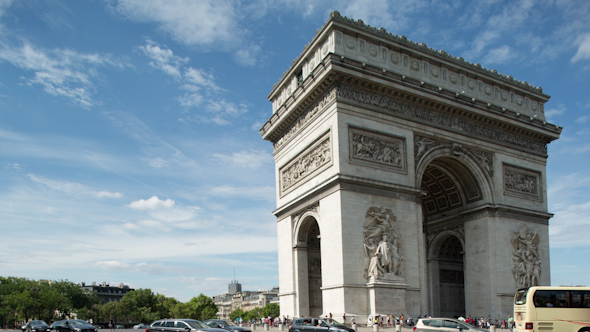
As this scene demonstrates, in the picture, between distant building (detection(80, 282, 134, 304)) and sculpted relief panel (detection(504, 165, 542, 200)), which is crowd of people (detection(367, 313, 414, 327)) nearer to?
sculpted relief panel (detection(504, 165, 542, 200))

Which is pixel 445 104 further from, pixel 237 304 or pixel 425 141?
pixel 237 304

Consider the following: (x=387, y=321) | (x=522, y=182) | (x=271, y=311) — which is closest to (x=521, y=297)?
(x=387, y=321)

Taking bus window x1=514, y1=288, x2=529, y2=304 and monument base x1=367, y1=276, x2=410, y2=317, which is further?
monument base x1=367, y1=276, x2=410, y2=317

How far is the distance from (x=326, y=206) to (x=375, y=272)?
188 inches

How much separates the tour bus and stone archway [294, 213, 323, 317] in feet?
52.0

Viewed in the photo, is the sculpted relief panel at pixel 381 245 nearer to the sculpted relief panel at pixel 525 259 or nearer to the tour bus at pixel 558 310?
Result: the tour bus at pixel 558 310

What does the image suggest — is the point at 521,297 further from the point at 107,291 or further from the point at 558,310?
the point at 107,291

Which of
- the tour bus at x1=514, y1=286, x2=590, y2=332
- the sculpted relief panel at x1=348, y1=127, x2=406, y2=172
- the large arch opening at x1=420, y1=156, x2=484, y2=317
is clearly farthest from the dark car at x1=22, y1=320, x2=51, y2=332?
the tour bus at x1=514, y1=286, x2=590, y2=332

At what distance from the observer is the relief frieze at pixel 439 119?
102 ft

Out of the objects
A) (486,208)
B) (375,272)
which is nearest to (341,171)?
(375,272)

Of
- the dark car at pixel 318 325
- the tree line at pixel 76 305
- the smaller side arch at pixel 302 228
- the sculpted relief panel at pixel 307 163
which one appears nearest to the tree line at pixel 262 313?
the tree line at pixel 76 305

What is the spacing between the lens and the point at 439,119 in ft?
113

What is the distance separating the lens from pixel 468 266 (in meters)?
36.1

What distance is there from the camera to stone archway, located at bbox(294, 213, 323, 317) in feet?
111
